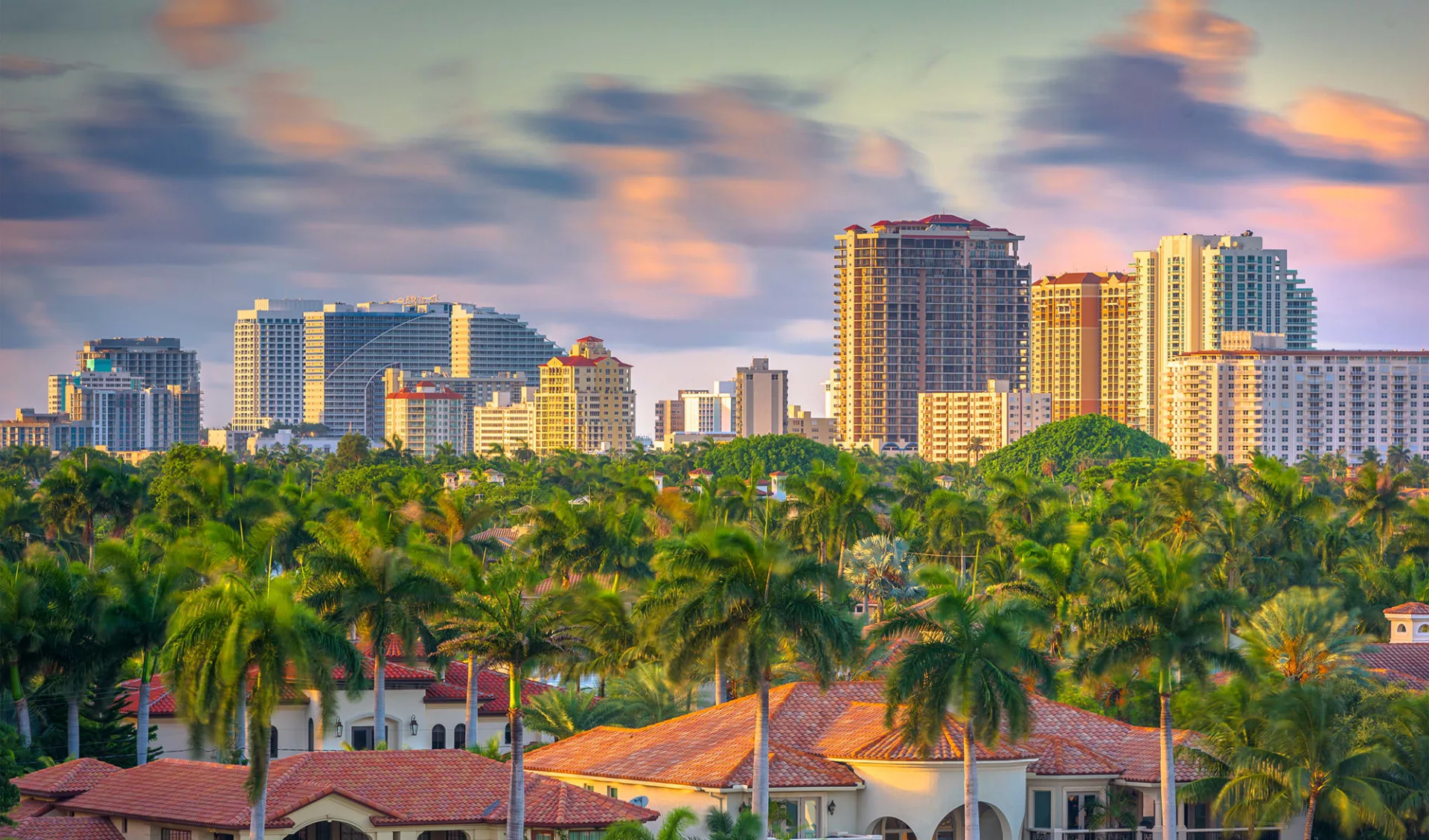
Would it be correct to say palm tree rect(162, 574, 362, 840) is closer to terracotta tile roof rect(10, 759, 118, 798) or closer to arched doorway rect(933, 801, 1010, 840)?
terracotta tile roof rect(10, 759, 118, 798)

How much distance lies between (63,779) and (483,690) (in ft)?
69.6

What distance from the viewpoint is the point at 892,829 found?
52969 millimetres

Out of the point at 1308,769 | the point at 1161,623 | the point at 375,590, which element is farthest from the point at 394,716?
the point at 1308,769

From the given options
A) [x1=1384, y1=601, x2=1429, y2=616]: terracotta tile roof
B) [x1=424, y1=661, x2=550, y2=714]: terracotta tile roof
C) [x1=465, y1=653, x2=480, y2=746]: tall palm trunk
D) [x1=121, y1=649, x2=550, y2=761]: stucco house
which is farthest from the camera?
[x1=1384, y1=601, x2=1429, y2=616]: terracotta tile roof

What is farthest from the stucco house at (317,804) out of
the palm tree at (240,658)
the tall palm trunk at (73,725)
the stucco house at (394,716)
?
the stucco house at (394,716)

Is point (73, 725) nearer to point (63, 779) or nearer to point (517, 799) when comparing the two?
point (63, 779)

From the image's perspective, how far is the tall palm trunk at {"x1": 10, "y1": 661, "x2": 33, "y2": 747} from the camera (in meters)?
56.2

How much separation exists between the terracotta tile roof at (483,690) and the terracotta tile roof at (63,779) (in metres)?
16.5

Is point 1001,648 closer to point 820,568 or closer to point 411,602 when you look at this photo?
point 820,568

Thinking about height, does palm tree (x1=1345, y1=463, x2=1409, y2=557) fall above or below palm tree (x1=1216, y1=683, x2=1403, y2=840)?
above

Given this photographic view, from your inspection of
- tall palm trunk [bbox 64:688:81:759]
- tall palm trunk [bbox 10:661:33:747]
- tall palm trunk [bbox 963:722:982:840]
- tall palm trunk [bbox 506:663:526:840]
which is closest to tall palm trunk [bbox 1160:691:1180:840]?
tall palm trunk [bbox 963:722:982:840]

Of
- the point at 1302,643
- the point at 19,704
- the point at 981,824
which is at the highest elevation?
the point at 1302,643

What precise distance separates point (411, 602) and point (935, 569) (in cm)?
1571

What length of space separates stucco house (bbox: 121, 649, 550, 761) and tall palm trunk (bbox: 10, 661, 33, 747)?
3427mm
